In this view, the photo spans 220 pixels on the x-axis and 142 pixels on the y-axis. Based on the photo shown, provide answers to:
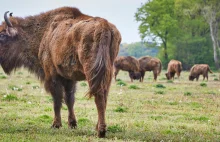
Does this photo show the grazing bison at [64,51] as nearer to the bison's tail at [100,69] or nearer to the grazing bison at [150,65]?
the bison's tail at [100,69]

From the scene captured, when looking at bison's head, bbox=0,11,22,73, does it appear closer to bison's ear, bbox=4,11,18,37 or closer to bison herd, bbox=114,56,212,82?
bison's ear, bbox=4,11,18,37

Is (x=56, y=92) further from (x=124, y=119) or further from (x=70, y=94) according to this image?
(x=124, y=119)

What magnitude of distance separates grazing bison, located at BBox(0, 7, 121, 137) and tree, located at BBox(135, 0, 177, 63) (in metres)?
→ 56.4

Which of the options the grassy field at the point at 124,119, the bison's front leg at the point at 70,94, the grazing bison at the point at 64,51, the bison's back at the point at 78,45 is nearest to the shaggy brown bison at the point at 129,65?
the grassy field at the point at 124,119

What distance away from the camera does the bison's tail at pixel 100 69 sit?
842 centimetres

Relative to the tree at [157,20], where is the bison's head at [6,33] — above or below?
below

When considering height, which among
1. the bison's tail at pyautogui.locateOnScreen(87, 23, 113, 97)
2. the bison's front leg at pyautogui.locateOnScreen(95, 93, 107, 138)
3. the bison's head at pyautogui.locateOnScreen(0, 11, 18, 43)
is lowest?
the bison's front leg at pyautogui.locateOnScreen(95, 93, 107, 138)

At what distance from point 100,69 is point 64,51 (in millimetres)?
1259

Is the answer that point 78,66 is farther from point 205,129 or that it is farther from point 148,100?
point 148,100

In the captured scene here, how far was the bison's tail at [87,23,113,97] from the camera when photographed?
8.42 meters

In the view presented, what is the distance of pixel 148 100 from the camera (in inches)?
659

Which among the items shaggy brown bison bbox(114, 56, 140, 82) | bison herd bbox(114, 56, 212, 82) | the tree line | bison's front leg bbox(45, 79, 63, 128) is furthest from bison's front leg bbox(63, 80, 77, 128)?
the tree line

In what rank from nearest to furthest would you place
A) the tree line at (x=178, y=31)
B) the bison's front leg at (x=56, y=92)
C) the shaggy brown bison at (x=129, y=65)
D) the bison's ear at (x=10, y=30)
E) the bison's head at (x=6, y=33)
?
the bison's front leg at (x=56, y=92) → the bison's ear at (x=10, y=30) → the bison's head at (x=6, y=33) → the shaggy brown bison at (x=129, y=65) → the tree line at (x=178, y=31)

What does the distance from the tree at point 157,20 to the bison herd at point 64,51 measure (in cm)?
5640
